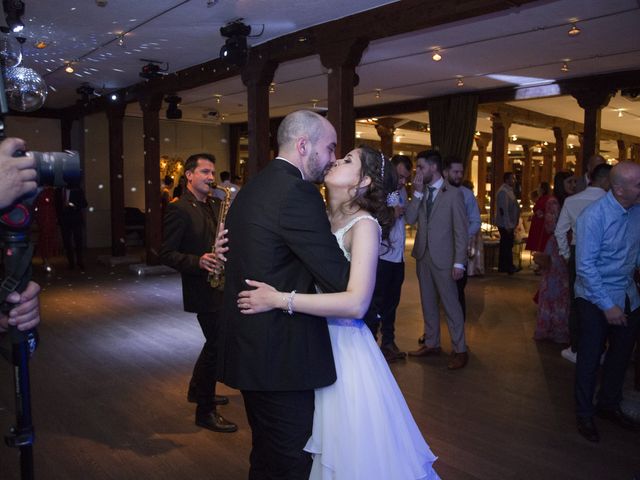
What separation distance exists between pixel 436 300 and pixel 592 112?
6.04m

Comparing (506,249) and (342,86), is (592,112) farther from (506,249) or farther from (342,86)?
(342,86)

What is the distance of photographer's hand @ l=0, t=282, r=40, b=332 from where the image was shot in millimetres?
1384

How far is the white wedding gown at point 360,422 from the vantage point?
1.68 m

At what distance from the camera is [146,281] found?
855 centimetres

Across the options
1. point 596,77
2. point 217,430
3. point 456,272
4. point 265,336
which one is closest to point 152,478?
point 217,430

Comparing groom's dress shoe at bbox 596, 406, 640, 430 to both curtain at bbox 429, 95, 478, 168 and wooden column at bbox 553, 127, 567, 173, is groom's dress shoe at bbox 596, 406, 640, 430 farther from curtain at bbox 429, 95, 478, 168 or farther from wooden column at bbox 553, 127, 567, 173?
wooden column at bbox 553, 127, 567, 173

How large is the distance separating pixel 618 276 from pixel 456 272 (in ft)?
4.33

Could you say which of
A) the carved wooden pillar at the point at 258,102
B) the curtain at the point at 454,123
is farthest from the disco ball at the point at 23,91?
the curtain at the point at 454,123

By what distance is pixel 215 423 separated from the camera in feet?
10.5

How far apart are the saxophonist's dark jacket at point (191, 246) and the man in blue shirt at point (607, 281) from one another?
2042 millimetres

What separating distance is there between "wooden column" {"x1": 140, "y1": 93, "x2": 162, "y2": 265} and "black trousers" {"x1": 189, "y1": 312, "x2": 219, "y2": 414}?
647 centimetres

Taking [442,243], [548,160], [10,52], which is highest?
[548,160]

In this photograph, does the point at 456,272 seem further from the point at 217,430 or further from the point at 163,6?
the point at 163,6

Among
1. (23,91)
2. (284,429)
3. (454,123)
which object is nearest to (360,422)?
(284,429)
